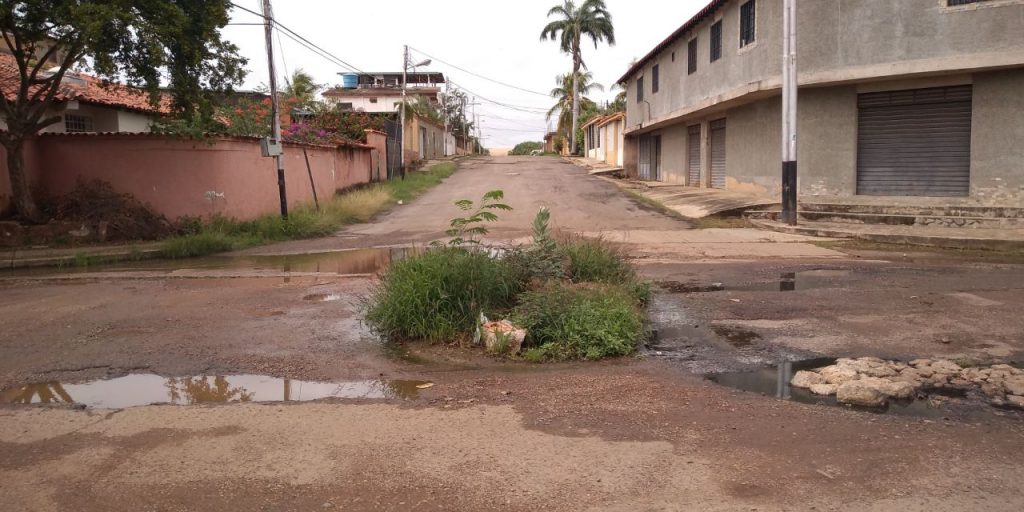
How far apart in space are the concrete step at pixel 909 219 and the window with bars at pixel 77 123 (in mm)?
18692

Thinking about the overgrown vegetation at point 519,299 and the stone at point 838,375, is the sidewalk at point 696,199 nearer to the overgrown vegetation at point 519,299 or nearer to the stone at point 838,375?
the overgrown vegetation at point 519,299

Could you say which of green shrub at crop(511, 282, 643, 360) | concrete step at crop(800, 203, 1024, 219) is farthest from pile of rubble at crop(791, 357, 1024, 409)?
concrete step at crop(800, 203, 1024, 219)

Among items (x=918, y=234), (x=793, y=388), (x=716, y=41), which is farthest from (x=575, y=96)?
(x=793, y=388)

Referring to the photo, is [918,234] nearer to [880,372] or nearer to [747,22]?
[747,22]

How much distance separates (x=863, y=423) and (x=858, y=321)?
321 centimetres

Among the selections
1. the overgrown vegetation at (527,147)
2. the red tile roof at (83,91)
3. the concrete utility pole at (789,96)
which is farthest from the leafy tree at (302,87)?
the overgrown vegetation at (527,147)

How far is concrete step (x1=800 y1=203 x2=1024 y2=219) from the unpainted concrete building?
72 cm

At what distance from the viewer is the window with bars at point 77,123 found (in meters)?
Answer: 19.5

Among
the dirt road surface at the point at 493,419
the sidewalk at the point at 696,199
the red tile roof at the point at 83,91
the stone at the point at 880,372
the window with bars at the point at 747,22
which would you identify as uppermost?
Answer: the window with bars at the point at 747,22

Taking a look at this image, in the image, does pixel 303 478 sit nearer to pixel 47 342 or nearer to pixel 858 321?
pixel 47 342

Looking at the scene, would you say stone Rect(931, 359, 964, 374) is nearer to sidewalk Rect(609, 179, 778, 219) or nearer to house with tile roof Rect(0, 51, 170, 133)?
sidewalk Rect(609, 179, 778, 219)

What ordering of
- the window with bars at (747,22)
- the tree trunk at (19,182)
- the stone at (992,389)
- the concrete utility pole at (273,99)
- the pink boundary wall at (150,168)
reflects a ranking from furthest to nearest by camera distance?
the window with bars at (747,22), the concrete utility pole at (273,99), the pink boundary wall at (150,168), the tree trunk at (19,182), the stone at (992,389)

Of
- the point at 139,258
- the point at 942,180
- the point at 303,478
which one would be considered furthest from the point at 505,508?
the point at 942,180

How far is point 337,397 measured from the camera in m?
5.32
